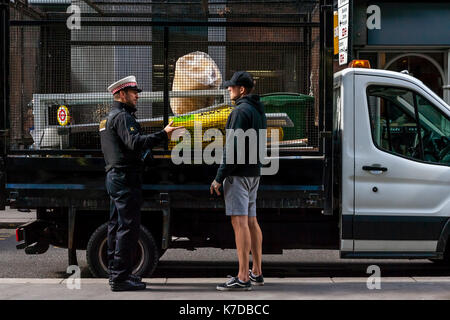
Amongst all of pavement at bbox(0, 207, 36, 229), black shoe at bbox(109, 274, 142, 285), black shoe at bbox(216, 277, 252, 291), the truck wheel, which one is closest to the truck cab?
black shoe at bbox(216, 277, 252, 291)

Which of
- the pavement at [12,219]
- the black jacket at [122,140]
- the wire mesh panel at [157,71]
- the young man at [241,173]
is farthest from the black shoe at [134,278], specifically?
the pavement at [12,219]

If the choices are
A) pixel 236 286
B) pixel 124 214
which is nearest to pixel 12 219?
pixel 124 214

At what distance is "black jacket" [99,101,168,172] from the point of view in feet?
17.9

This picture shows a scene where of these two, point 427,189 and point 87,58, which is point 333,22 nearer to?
point 427,189

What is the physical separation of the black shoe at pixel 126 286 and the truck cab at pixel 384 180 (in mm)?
2001

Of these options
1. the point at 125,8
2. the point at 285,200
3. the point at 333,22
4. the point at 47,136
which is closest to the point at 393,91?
the point at 333,22

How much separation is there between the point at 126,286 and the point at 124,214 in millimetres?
631

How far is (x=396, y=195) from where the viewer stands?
20.4ft

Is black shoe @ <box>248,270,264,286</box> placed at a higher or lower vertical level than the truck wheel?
lower

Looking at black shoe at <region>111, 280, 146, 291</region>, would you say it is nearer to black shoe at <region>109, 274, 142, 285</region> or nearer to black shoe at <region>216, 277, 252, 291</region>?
black shoe at <region>109, 274, 142, 285</region>

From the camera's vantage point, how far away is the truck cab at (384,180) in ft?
20.3

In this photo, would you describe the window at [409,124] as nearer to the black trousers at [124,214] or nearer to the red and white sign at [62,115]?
the black trousers at [124,214]
